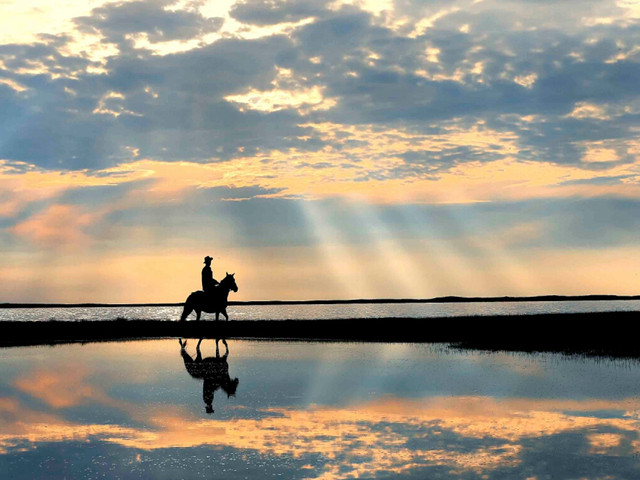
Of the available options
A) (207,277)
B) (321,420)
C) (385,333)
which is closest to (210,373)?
(321,420)

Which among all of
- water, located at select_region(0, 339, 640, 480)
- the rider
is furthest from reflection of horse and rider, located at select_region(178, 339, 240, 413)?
the rider

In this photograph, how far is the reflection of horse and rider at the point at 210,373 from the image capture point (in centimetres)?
1764

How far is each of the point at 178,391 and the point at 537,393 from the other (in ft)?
27.5

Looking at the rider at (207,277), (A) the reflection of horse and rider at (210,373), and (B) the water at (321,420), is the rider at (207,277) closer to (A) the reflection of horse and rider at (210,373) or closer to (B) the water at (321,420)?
(A) the reflection of horse and rider at (210,373)

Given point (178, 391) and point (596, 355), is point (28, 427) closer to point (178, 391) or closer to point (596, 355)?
point (178, 391)

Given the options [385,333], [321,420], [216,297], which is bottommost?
[321,420]

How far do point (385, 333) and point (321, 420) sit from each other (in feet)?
93.5

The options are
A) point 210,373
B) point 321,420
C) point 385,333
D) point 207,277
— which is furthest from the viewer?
point 385,333

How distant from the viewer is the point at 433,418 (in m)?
14.2

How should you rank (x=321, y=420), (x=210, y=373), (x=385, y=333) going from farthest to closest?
(x=385, y=333)
(x=210, y=373)
(x=321, y=420)

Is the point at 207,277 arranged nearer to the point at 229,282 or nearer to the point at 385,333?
the point at 229,282

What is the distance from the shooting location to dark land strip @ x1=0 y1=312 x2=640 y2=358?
112ft

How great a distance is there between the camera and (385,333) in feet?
139

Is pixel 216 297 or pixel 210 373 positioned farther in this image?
pixel 216 297
